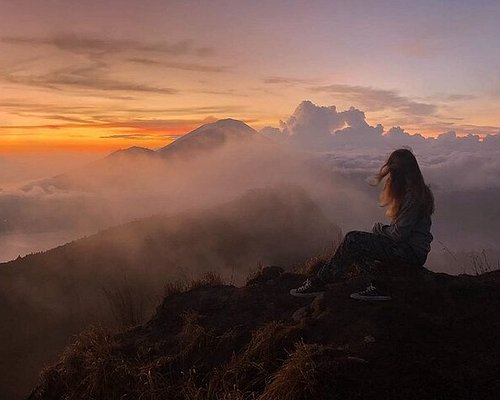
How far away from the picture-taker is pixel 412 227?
5.83 meters

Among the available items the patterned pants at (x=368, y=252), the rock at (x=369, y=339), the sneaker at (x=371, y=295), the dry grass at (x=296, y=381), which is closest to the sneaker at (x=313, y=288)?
the patterned pants at (x=368, y=252)

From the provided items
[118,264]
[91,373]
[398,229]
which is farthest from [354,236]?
[118,264]

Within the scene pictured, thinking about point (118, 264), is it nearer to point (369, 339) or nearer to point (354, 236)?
point (354, 236)

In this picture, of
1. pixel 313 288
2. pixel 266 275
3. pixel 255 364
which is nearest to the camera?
pixel 255 364

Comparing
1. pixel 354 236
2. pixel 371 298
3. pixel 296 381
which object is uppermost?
pixel 354 236

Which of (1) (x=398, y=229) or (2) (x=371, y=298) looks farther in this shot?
(1) (x=398, y=229)

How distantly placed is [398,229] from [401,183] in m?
0.59

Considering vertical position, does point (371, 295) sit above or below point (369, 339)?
above

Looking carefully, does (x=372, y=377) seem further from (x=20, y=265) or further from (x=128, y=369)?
(x=20, y=265)

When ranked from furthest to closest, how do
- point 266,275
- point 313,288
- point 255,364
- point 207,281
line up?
point 207,281 → point 266,275 → point 313,288 → point 255,364

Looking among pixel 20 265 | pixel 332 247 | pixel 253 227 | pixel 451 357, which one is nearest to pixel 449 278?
pixel 451 357

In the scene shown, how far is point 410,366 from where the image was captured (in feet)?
14.0

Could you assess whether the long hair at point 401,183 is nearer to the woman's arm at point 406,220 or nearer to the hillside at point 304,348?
the woman's arm at point 406,220

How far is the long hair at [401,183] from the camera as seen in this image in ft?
19.3
